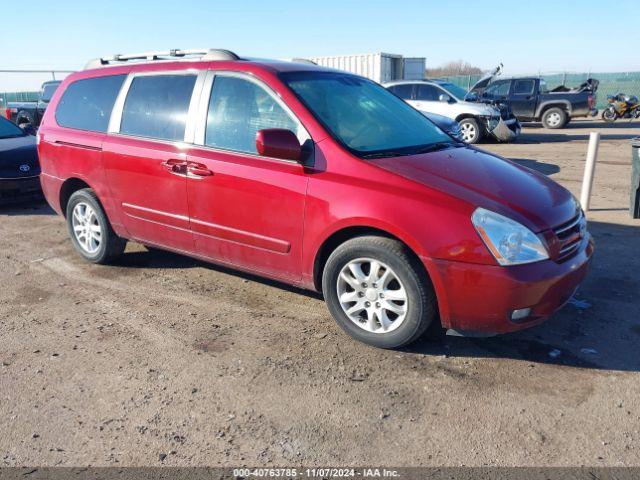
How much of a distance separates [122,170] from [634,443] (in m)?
4.16

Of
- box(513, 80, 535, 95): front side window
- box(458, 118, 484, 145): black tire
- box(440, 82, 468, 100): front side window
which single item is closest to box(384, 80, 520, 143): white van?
box(458, 118, 484, 145): black tire

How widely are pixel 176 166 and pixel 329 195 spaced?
143 cm

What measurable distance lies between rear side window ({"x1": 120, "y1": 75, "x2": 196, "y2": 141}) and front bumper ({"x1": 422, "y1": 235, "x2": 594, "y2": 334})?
7.76 feet

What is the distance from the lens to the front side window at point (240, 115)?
3.95 meters

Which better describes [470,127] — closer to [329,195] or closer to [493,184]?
[493,184]

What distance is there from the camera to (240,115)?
412 cm

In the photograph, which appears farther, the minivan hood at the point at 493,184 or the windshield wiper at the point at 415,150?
the windshield wiper at the point at 415,150

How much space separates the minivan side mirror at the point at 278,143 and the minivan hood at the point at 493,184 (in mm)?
538

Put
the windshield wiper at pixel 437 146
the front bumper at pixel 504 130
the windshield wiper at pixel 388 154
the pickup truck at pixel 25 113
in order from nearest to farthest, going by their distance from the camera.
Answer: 1. the windshield wiper at pixel 388 154
2. the windshield wiper at pixel 437 146
3. the front bumper at pixel 504 130
4. the pickup truck at pixel 25 113

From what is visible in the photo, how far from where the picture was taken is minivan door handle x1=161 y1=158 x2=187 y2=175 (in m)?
4.29

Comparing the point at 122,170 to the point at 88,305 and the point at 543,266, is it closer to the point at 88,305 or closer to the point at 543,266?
the point at 88,305

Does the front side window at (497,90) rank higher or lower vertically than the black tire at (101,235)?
higher

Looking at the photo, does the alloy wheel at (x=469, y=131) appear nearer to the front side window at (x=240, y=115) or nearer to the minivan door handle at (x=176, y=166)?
the front side window at (x=240, y=115)

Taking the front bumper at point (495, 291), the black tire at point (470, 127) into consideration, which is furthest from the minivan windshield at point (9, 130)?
the black tire at point (470, 127)
